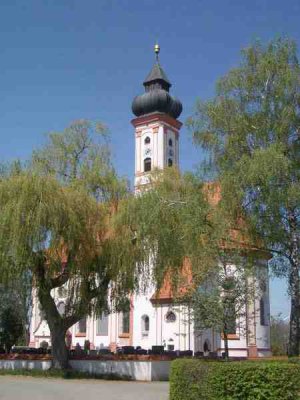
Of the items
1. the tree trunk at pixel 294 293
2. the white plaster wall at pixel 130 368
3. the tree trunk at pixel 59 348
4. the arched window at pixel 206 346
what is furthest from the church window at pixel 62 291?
the arched window at pixel 206 346

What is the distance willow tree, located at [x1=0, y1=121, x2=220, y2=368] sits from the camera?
24.1 meters

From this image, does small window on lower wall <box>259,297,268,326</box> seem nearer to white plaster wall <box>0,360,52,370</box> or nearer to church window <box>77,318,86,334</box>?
church window <box>77,318,86,334</box>

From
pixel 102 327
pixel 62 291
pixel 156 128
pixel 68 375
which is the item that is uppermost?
pixel 156 128

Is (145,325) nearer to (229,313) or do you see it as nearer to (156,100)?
(229,313)

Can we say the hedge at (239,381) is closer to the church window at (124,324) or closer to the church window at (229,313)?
the church window at (229,313)

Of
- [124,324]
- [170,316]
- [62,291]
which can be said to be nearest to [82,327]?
[124,324]

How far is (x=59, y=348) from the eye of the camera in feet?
90.9

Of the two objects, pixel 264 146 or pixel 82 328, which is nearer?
pixel 264 146

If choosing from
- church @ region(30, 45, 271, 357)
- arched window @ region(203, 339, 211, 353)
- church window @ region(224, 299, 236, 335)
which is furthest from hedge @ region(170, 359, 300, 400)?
arched window @ region(203, 339, 211, 353)

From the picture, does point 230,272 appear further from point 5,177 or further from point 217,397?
point 217,397

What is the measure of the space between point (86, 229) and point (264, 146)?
9.66 meters

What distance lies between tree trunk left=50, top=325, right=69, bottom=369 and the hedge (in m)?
14.3

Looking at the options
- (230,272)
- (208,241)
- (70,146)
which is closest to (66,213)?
(70,146)

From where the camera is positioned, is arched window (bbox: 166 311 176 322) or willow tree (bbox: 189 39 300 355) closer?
willow tree (bbox: 189 39 300 355)
